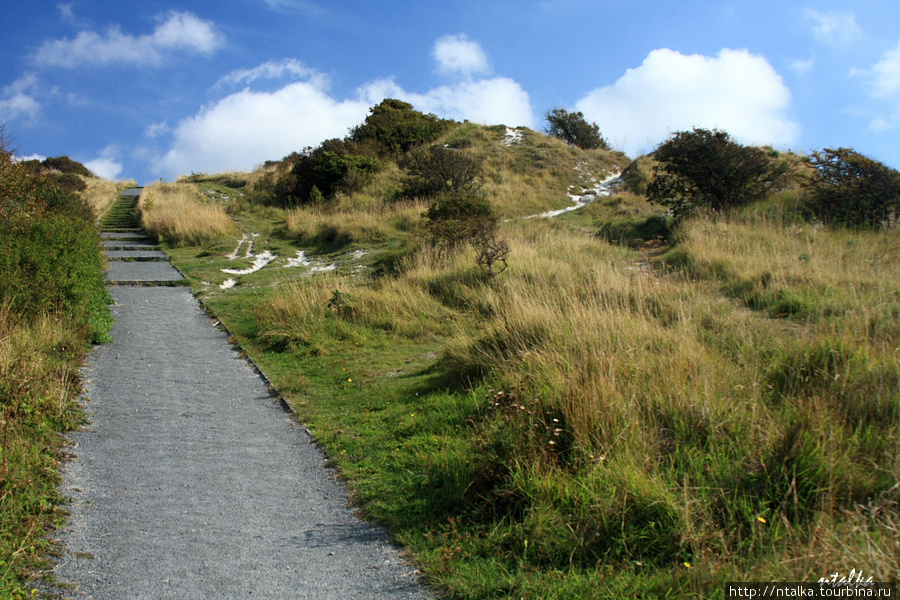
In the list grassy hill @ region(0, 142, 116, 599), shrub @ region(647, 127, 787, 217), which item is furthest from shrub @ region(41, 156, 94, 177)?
shrub @ region(647, 127, 787, 217)

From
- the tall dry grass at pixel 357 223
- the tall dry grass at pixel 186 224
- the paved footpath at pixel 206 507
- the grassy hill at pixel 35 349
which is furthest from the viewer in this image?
the tall dry grass at pixel 186 224

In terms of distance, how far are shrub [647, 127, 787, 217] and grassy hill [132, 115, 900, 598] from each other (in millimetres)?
4271

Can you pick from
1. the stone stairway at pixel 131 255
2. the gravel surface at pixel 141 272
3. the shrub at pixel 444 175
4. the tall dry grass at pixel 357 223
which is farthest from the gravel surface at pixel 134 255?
the shrub at pixel 444 175

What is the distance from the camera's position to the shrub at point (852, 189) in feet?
40.8

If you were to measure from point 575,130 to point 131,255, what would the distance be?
95.5 ft

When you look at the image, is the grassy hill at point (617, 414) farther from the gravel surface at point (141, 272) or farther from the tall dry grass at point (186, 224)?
the tall dry grass at point (186, 224)

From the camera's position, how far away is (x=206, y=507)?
4.20 m

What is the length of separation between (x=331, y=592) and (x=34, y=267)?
7256mm

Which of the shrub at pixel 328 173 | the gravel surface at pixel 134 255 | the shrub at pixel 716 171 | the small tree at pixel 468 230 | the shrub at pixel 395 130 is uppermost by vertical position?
the shrub at pixel 395 130

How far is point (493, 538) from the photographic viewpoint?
364 centimetres

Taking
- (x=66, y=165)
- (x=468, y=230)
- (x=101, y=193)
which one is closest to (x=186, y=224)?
(x=468, y=230)

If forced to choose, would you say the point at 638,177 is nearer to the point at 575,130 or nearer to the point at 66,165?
the point at 575,130

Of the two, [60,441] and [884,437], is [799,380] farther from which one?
[60,441]

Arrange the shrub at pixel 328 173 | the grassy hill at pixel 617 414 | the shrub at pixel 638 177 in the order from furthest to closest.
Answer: the shrub at pixel 328 173 → the shrub at pixel 638 177 → the grassy hill at pixel 617 414
